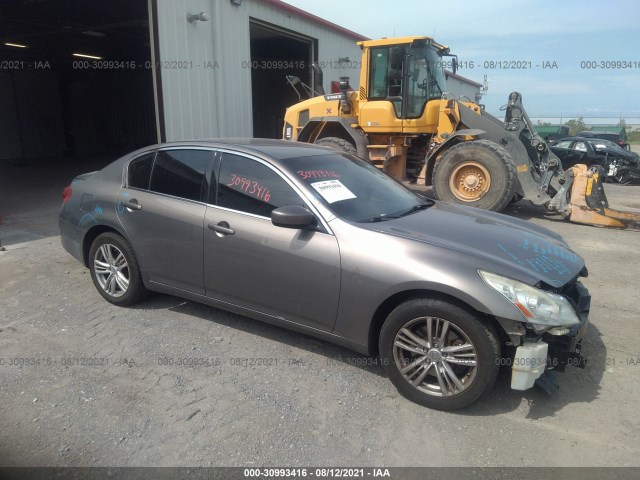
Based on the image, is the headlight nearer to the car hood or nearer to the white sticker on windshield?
the car hood

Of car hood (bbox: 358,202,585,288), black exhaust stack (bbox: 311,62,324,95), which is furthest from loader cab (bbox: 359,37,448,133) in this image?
car hood (bbox: 358,202,585,288)

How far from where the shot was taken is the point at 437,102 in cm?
905

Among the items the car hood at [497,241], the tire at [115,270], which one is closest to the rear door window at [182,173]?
the tire at [115,270]

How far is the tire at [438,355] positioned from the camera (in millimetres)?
2768

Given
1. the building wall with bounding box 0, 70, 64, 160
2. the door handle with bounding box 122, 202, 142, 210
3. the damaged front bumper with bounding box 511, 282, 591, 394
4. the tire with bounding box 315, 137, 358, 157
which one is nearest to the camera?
the damaged front bumper with bounding box 511, 282, 591, 394

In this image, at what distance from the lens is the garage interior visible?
1386cm

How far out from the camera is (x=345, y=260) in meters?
3.10

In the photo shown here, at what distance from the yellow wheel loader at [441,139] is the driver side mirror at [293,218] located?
5563 mm

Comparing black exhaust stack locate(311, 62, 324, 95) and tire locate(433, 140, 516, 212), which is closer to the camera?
tire locate(433, 140, 516, 212)

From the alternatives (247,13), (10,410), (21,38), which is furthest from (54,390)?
(21,38)

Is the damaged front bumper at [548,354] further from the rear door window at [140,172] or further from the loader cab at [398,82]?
the loader cab at [398,82]

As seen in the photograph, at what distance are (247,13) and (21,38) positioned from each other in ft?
34.1

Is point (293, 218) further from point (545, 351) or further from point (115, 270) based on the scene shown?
point (115, 270)

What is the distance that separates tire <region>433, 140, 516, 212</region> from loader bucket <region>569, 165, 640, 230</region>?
113 cm
